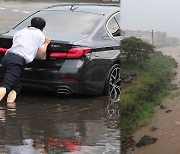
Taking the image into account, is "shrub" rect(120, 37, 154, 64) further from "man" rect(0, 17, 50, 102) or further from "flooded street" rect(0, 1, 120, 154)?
"man" rect(0, 17, 50, 102)

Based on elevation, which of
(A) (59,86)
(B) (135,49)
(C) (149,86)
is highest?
(B) (135,49)

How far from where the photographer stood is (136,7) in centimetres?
154

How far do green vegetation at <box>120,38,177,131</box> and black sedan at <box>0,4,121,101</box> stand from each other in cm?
396

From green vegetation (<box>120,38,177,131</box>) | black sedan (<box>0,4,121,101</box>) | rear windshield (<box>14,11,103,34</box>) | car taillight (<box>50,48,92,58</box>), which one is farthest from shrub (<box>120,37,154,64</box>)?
rear windshield (<box>14,11,103,34</box>)

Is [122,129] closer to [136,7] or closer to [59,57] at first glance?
[136,7]

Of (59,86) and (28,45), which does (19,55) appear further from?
(59,86)

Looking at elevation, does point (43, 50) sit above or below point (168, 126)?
below

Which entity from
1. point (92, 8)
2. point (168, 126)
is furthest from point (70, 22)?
point (168, 126)

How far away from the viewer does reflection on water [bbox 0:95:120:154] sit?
13.9ft

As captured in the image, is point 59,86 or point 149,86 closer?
point 149,86

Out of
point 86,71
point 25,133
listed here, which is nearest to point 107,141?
point 25,133

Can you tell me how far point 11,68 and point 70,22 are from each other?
1398 millimetres

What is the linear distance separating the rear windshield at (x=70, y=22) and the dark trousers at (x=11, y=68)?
2.95 feet

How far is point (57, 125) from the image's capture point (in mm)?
4961
